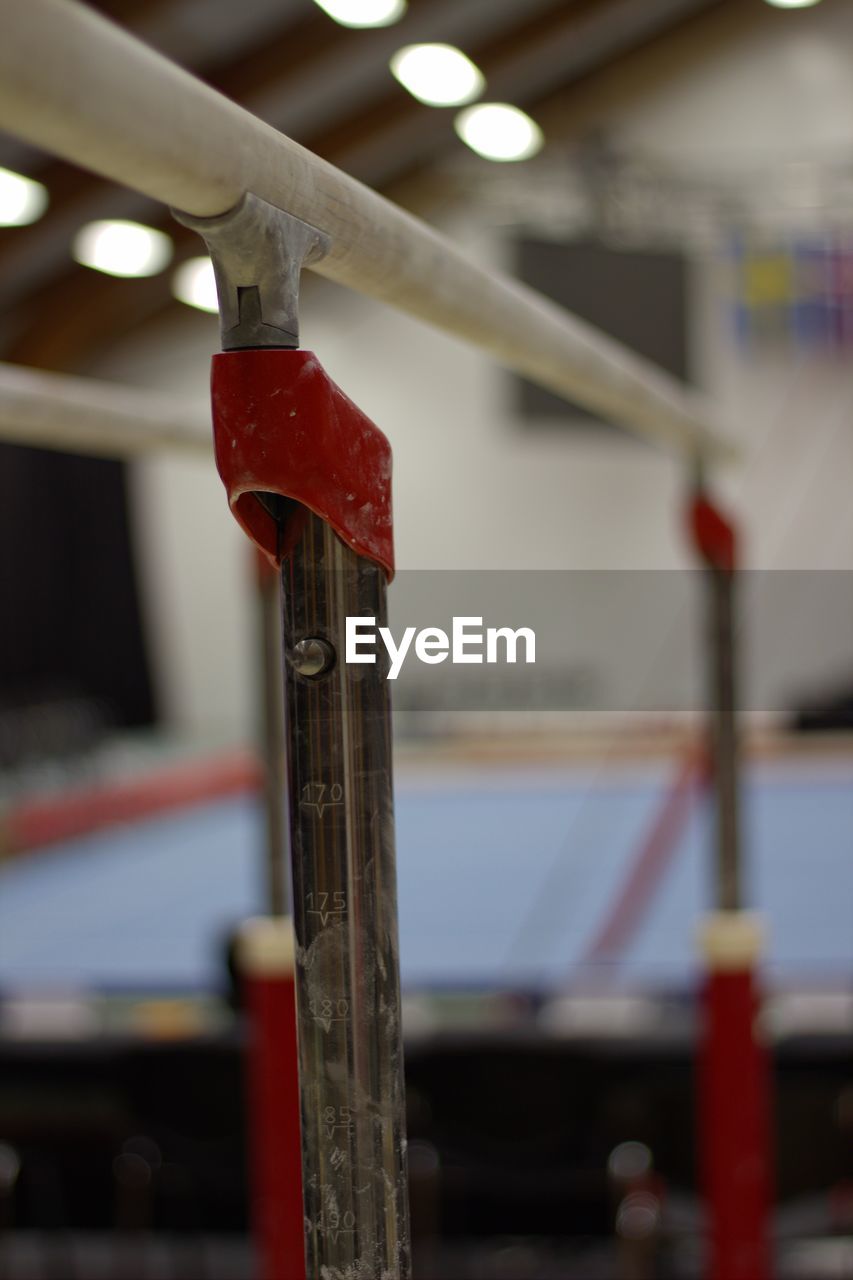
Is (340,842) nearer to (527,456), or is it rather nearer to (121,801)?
(121,801)

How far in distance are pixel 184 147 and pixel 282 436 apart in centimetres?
14

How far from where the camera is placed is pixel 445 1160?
3018 mm

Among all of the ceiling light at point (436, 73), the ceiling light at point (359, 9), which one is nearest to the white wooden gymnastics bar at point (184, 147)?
the ceiling light at point (359, 9)

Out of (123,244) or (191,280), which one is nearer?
(123,244)

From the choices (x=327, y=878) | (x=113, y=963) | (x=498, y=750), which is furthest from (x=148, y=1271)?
(x=498, y=750)

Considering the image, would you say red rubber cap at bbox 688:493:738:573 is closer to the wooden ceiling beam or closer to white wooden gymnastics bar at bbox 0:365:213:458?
white wooden gymnastics bar at bbox 0:365:213:458

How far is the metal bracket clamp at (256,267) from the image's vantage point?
58cm

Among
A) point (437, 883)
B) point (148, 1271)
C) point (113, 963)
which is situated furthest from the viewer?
point (437, 883)

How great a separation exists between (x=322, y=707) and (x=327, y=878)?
81mm

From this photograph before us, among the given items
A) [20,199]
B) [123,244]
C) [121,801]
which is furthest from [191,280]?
[121,801]

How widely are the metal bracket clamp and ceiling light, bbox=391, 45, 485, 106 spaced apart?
5.92 meters

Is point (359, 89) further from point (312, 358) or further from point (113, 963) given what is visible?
point (312, 358)

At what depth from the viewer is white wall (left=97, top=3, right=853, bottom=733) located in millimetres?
10023

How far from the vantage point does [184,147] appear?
1.69 ft
